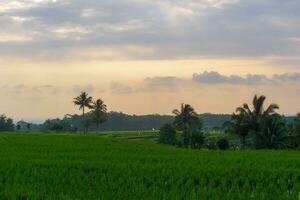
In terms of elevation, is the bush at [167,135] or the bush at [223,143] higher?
the bush at [167,135]

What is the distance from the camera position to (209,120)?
16000 centimetres

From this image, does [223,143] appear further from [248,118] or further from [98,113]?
[98,113]

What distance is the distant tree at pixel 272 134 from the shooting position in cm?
3953

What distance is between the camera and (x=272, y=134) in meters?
39.6

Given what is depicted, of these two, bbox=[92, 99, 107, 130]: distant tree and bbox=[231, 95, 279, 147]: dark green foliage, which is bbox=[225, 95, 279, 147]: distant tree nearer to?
bbox=[231, 95, 279, 147]: dark green foliage

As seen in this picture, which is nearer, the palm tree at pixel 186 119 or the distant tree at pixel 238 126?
the distant tree at pixel 238 126

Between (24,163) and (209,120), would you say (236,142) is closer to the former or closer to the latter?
(24,163)

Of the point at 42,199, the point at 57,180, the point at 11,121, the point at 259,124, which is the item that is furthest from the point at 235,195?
the point at 11,121

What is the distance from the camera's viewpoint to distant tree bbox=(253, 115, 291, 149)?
3953 cm

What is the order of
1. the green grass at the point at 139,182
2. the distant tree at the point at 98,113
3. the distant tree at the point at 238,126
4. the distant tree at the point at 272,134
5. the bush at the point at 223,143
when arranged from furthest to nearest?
the distant tree at the point at 98,113 < the bush at the point at 223,143 < the distant tree at the point at 238,126 < the distant tree at the point at 272,134 < the green grass at the point at 139,182

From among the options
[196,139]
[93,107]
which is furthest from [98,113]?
[196,139]

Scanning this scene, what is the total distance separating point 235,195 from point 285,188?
2.13 m

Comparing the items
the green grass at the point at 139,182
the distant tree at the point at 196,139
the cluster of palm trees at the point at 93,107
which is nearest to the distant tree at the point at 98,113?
the cluster of palm trees at the point at 93,107

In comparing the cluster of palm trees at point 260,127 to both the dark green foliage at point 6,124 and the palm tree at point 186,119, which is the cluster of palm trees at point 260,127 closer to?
the palm tree at point 186,119
